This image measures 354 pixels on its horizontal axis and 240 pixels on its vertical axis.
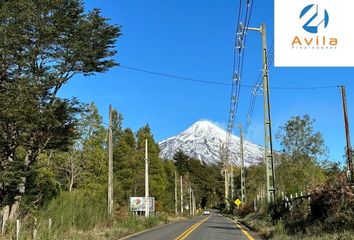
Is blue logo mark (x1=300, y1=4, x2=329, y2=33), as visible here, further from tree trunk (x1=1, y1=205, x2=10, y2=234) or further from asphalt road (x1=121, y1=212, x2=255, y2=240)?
tree trunk (x1=1, y1=205, x2=10, y2=234)

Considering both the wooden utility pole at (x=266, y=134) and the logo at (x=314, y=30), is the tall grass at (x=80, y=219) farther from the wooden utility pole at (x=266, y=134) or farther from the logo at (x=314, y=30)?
the logo at (x=314, y=30)

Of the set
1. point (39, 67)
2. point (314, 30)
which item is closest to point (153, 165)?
point (39, 67)

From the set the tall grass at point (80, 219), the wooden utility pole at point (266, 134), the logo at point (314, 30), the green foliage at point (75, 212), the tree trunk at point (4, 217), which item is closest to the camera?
the logo at point (314, 30)

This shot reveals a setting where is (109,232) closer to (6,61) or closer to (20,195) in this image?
A: (20,195)

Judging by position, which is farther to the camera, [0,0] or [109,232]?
[109,232]

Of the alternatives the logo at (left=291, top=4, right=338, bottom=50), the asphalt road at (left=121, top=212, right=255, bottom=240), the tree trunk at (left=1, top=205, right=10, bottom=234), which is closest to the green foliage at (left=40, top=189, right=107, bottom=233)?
the tree trunk at (left=1, top=205, right=10, bottom=234)

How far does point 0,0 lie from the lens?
70.5ft

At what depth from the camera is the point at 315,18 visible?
10961 mm

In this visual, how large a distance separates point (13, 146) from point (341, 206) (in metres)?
15.3

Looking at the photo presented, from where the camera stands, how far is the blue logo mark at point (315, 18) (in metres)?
10.9

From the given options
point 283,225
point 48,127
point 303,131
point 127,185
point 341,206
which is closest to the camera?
point 341,206

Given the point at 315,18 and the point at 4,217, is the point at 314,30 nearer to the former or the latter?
the point at 315,18

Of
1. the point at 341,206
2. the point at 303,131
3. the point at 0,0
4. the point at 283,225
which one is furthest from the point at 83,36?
the point at 303,131

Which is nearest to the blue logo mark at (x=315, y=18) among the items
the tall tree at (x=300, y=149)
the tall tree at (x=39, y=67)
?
the tall tree at (x=39, y=67)
